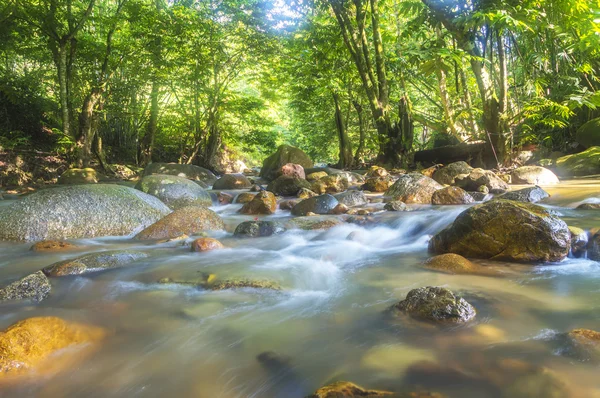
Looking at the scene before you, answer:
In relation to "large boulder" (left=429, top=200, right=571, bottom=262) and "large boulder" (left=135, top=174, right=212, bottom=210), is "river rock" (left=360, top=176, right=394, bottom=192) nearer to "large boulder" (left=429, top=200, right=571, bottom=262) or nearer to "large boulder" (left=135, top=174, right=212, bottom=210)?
"large boulder" (left=135, top=174, right=212, bottom=210)

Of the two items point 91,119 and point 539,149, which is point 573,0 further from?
point 91,119

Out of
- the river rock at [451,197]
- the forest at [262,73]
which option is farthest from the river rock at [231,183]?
the river rock at [451,197]

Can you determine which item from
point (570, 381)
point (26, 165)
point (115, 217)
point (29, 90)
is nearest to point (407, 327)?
point (570, 381)

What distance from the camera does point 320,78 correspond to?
12289 millimetres

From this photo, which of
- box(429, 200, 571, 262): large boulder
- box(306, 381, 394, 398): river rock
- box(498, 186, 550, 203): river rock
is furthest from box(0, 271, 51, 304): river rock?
box(498, 186, 550, 203): river rock

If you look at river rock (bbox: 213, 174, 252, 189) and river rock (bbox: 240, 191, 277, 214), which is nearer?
river rock (bbox: 240, 191, 277, 214)

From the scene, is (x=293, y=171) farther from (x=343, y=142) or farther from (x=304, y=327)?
(x=304, y=327)

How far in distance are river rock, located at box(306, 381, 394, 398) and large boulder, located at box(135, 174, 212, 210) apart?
629 centimetres

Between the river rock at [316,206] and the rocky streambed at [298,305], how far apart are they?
1.19 metres

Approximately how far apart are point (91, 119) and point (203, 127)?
515 cm

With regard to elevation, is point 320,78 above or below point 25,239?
above

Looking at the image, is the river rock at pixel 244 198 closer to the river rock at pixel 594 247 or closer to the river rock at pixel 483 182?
the river rock at pixel 483 182

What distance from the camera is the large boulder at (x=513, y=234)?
3277mm

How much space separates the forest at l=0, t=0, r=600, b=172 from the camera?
29.5ft
